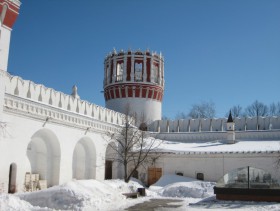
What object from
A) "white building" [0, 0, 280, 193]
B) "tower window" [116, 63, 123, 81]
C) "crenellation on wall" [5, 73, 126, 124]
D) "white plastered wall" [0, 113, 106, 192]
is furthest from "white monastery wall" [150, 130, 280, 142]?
"white plastered wall" [0, 113, 106, 192]

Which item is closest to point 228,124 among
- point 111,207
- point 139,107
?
point 139,107

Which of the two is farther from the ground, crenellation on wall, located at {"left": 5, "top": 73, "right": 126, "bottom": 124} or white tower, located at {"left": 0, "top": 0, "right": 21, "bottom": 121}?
white tower, located at {"left": 0, "top": 0, "right": 21, "bottom": 121}

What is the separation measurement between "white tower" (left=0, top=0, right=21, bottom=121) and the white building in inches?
1.7

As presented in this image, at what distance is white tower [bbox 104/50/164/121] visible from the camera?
3331 cm

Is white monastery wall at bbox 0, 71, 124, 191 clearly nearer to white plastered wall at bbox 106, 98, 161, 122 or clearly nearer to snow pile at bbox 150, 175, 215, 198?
snow pile at bbox 150, 175, 215, 198

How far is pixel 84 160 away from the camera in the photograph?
946 inches

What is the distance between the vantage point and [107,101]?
3469cm

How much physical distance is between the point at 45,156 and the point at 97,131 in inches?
188

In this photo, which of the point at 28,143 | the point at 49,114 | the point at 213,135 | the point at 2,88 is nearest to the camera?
the point at 2,88

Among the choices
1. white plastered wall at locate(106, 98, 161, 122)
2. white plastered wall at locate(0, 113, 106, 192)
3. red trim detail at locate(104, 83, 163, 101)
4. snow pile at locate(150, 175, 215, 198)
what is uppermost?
red trim detail at locate(104, 83, 163, 101)

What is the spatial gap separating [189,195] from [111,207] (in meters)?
7.31

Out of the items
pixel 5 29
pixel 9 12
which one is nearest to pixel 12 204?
pixel 5 29

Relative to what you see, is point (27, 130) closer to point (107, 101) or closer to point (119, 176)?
point (119, 176)

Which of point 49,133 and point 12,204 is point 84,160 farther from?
point 12,204
